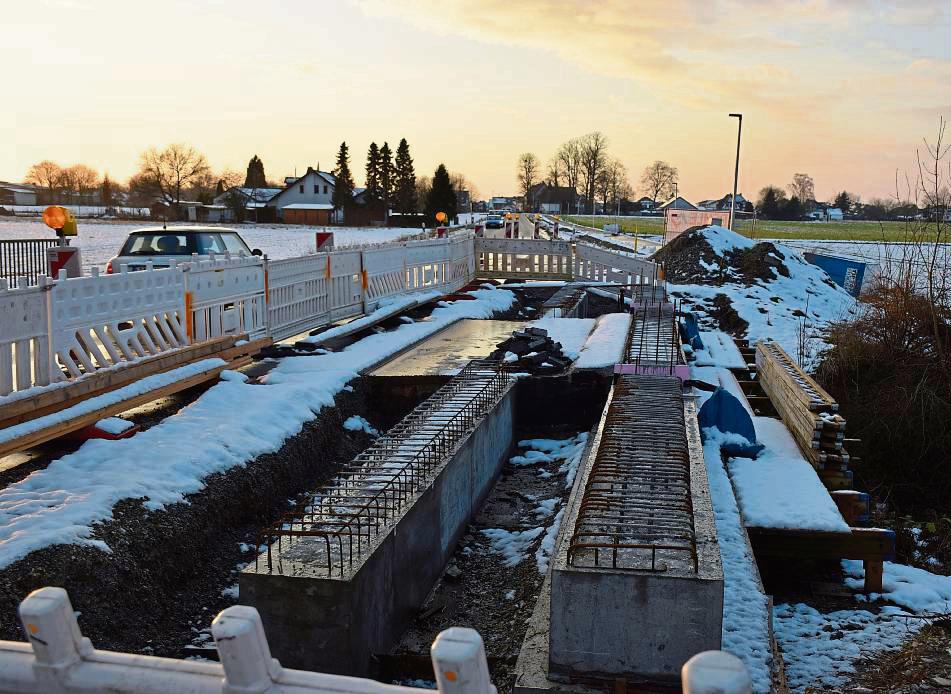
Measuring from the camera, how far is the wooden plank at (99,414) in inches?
272

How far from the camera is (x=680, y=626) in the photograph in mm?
4816

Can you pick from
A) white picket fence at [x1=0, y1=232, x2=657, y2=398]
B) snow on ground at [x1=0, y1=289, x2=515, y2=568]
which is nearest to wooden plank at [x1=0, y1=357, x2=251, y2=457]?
snow on ground at [x1=0, y1=289, x2=515, y2=568]

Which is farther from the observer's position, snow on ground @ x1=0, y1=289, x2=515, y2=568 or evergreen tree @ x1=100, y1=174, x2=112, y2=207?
evergreen tree @ x1=100, y1=174, x2=112, y2=207

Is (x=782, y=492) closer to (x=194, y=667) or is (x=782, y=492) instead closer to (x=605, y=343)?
(x=605, y=343)

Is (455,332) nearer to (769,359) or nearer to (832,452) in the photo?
(769,359)

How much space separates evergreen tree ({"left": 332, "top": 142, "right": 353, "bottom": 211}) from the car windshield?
73.6 m

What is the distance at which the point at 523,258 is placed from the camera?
25.1 meters

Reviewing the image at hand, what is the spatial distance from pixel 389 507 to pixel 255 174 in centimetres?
12266

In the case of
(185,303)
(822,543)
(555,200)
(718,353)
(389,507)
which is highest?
(555,200)

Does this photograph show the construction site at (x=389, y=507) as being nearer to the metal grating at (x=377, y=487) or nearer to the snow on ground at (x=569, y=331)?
the metal grating at (x=377, y=487)

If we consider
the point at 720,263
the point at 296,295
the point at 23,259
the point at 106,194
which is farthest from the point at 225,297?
the point at 106,194

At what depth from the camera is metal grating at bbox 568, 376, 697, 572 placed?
5148 millimetres

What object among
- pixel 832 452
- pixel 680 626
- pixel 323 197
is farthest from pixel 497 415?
pixel 323 197

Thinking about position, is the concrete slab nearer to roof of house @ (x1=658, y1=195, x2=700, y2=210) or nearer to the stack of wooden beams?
the stack of wooden beams
